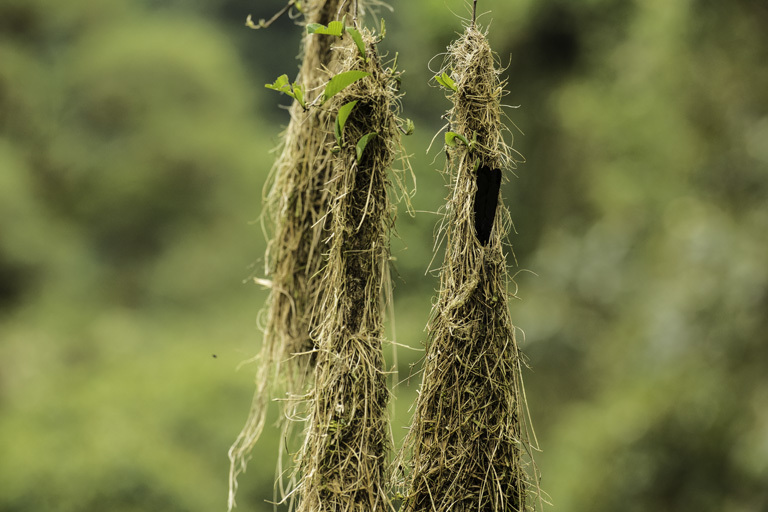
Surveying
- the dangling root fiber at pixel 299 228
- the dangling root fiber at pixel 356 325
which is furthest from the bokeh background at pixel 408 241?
the dangling root fiber at pixel 356 325

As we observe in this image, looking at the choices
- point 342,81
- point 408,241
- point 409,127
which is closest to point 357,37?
point 342,81

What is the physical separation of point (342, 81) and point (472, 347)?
0.53 m

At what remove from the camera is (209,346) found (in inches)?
268

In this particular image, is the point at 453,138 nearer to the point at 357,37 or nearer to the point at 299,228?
the point at 357,37

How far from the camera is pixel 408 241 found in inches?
117

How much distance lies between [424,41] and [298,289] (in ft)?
8.90

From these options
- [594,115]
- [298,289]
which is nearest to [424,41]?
[594,115]

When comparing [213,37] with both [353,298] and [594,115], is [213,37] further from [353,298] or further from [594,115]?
[353,298]

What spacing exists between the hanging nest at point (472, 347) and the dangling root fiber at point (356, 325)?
91 mm

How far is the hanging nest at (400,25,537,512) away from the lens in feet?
4.35

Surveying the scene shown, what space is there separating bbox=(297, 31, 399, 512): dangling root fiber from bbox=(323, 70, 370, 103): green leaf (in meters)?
0.04

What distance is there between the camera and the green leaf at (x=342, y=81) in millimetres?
1323

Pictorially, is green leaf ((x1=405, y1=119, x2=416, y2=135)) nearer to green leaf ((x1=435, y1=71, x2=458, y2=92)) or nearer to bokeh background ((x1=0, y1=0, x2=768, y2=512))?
green leaf ((x1=435, y1=71, x2=458, y2=92))

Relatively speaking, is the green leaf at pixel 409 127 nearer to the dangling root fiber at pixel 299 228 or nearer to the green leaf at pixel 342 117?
the green leaf at pixel 342 117
